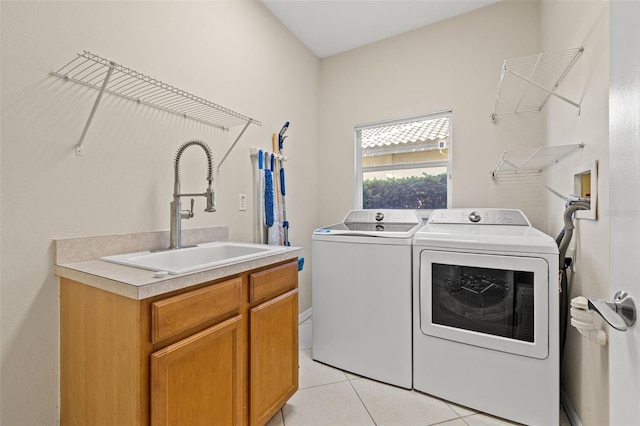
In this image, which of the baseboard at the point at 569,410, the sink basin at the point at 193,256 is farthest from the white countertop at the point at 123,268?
the baseboard at the point at 569,410

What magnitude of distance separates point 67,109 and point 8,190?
39cm

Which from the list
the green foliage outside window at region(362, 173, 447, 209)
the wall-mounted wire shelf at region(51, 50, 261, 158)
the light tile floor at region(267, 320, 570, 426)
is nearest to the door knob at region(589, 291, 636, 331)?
the light tile floor at region(267, 320, 570, 426)

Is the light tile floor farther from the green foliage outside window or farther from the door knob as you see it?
the green foliage outside window

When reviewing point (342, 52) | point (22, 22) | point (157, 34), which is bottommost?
point (22, 22)

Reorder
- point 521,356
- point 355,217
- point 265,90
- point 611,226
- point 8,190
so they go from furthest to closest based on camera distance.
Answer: point 355,217 → point 265,90 → point 521,356 → point 8,190 → point 611,226

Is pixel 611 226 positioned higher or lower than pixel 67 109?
lower

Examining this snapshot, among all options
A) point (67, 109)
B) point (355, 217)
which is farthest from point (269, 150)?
point (67, 109)

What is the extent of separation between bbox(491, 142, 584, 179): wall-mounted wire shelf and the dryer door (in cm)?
60

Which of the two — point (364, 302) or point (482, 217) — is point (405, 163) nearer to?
point (482, 217)

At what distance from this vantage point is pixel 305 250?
2826 millimetres

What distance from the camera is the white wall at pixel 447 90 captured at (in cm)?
227

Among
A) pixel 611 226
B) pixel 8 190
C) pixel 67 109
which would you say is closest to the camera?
pixel 611 226

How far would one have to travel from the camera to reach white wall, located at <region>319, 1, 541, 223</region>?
2273 millimetres

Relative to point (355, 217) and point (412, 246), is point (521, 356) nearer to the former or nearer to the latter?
point (412, 246)
